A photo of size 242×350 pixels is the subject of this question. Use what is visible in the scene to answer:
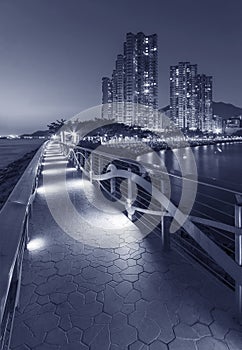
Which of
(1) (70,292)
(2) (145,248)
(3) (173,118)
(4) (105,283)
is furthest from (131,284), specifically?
(3) (173,118)

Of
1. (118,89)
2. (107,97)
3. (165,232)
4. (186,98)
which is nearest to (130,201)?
(165,232)

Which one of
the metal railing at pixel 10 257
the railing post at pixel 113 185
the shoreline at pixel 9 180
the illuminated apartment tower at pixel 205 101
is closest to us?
the metal railing at pixel 10 257

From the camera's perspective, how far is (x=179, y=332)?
2.05 metres

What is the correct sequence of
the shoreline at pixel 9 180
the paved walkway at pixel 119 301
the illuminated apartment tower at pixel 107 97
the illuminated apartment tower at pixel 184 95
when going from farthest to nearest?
1. the illuminated apartment tower at pixel 184 95
2. the illuminated apartment tower at pixel 107 97
3. the shoreline at pixel 9 180
4. the paved walkway at pixel 119 301

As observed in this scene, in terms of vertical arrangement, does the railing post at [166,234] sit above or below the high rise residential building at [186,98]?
below

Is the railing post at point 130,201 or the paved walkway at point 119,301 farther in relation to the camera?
the railing post at point 130,201

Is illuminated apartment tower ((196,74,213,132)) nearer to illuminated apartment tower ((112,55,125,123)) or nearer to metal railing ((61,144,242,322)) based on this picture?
illuminated apartment tower ((112,55,125,123))

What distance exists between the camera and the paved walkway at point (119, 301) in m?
1.99

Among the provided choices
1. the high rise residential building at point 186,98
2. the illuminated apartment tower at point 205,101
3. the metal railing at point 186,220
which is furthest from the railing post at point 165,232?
the illuminated apartment tower at point 205,101

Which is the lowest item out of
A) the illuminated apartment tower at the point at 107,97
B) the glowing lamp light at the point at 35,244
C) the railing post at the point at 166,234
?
the glowing lamp light at the point at 35,244

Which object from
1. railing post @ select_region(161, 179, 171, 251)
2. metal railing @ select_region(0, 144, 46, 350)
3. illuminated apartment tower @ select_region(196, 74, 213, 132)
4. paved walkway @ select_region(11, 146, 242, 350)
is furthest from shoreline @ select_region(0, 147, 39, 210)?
illuminated apartment tower @ select_region(196, 74, 213, 132)

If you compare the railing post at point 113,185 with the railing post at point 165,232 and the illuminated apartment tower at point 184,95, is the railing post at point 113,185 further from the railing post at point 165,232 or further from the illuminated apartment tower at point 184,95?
the illuminated apartment tower at point 184,95

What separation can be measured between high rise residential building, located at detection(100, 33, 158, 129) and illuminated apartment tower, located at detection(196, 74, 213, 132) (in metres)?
40.6

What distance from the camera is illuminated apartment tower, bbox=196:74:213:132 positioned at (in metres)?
133
